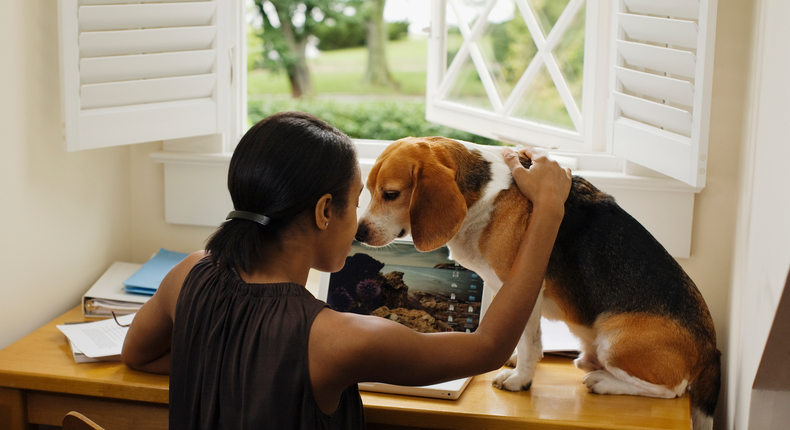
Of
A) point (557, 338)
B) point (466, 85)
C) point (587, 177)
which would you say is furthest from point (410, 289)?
point (466, 85)

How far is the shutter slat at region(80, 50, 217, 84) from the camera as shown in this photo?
1.63 metres

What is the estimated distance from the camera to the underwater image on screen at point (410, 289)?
58.4 inches

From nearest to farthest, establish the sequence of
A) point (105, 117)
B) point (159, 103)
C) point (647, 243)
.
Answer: point (647, 243)
point (105, 117)
point (159, 103)

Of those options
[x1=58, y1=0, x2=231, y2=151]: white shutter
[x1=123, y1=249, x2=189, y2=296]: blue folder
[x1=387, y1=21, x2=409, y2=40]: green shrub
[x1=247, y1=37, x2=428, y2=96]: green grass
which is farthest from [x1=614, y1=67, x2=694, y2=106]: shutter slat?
[x1=387, y1=21, x2=409, y2=40]: green shrub

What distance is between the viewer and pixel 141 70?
1.76 meters

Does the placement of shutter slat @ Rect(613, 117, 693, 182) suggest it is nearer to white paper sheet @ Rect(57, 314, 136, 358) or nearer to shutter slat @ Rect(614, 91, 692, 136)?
shutter slat @ Rect(614, 91, 692, 136)

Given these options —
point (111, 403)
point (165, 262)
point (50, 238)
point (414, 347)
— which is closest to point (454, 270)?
point (414, 347)

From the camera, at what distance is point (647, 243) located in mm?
1313

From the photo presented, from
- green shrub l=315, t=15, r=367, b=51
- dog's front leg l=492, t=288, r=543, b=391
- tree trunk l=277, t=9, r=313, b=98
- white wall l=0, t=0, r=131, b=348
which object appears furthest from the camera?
green shrub l=315, t=15, r=367, b=51

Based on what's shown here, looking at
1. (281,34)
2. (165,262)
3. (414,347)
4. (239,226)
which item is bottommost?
(165,262)

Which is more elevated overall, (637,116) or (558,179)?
(637,116)

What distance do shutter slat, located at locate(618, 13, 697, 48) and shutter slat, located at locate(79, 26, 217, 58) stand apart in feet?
3.88

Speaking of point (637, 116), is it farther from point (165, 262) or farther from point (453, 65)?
point (165, 262)

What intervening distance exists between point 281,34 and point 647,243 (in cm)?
951
